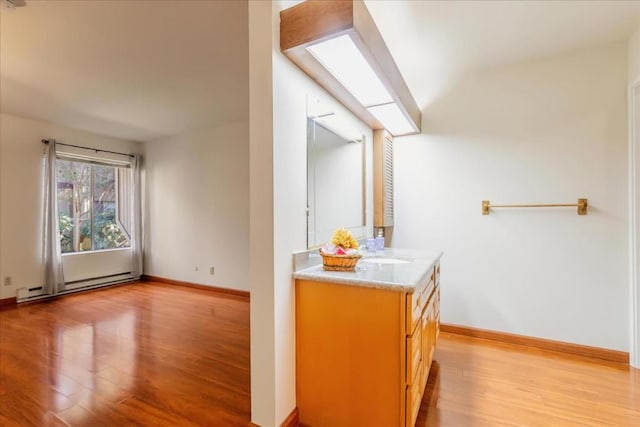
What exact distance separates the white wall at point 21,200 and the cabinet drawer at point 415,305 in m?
5.20

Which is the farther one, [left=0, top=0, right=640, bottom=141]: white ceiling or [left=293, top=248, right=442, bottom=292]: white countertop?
[left=0, top=0, right=640, bottom=141]: white ceiling

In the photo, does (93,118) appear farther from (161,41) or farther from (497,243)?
(497,243)

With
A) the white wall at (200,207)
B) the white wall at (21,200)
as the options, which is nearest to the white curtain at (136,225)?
the white wall at (200,207)

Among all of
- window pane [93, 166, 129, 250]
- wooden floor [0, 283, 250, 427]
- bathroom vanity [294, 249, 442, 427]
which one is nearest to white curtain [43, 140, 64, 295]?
wooden floor [0, 283, 250, 427]

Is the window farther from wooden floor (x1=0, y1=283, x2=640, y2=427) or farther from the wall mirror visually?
the wall mirror

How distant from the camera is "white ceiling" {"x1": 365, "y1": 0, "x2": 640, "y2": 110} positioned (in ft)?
6.47

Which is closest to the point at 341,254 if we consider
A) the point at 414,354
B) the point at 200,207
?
the point at 414,354

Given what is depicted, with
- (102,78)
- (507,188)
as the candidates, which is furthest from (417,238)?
(102,78)

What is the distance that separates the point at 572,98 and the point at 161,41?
346 centimetres

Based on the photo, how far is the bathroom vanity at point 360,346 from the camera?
4.81 ft

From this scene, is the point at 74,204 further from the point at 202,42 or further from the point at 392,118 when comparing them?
the point at 392,118

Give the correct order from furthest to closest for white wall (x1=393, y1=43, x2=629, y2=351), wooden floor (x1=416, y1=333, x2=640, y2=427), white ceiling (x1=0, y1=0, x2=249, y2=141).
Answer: white wall (x1=393, y1=43, x2=629, y2=351) → white ceiling (x1=0, y1=0, x2=249, y2=141) → wooden floor (x1=416, y1=333, x2=640, y2=427)

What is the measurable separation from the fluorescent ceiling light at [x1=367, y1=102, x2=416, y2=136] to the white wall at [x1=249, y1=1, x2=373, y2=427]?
104cm

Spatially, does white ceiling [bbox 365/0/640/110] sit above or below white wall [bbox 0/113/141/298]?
above
